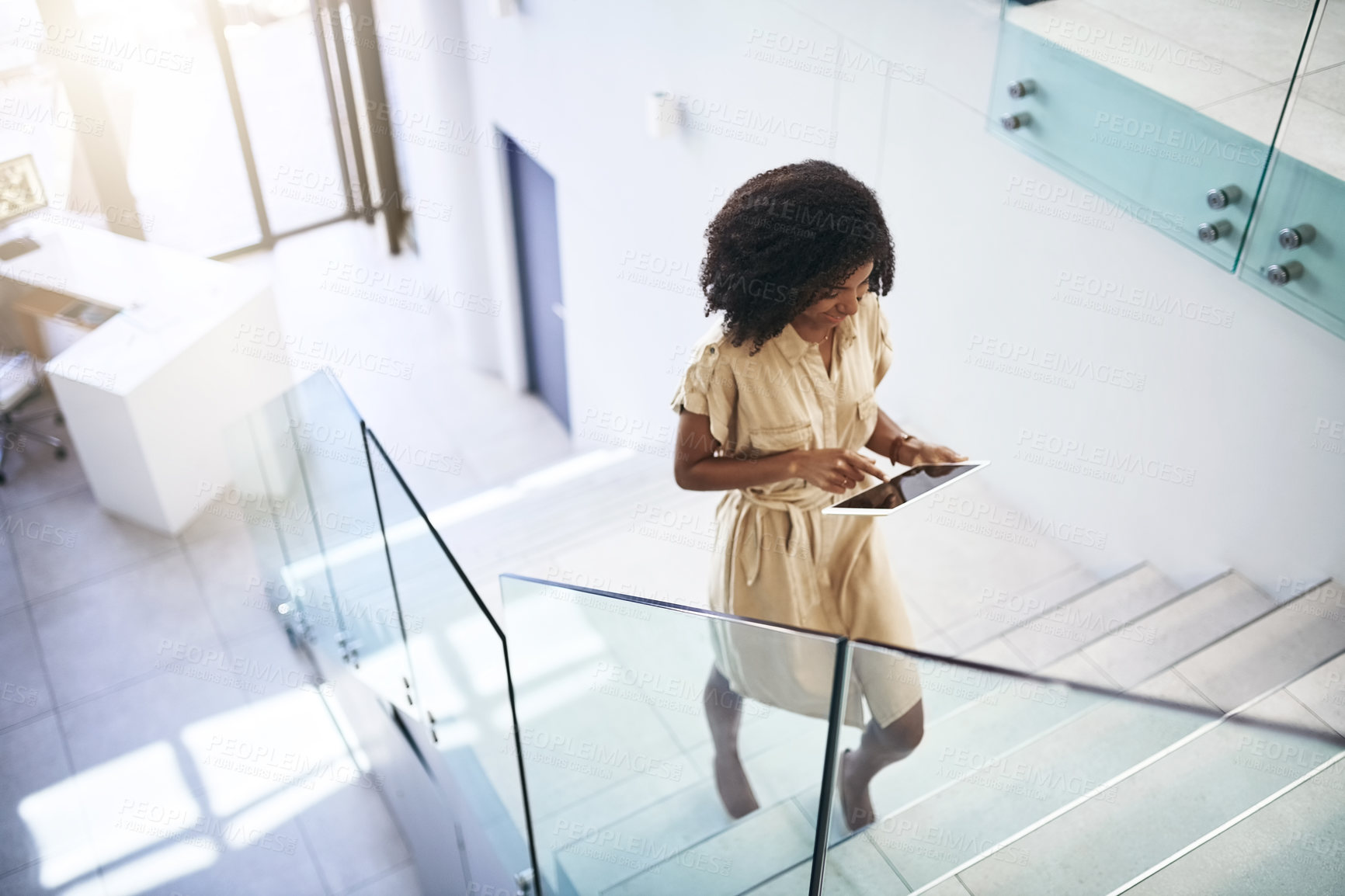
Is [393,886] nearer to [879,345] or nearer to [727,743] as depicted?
[727,743]

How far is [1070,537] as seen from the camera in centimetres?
455

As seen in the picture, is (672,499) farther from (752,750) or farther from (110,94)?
(110,94)

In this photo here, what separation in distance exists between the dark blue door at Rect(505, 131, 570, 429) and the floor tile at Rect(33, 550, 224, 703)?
3.09 metres

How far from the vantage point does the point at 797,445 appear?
8.60ft

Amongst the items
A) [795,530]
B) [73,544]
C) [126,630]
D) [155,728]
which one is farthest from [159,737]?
[795,530]

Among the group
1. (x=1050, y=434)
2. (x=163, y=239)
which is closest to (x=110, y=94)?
(x=163, y=239)

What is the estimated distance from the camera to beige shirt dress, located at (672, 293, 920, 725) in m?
2.34

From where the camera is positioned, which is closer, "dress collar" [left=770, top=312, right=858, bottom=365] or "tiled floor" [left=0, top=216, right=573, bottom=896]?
"dress collar" [left=770, top=312, right=858, bottom=365]

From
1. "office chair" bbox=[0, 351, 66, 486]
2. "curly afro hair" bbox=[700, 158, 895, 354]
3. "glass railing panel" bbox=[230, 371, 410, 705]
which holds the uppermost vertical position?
"curly afro hair" bbox=[700, 158, 895, 354]

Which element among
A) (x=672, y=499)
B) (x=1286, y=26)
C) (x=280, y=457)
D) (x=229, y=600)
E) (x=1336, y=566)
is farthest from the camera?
(x=229, y=600)

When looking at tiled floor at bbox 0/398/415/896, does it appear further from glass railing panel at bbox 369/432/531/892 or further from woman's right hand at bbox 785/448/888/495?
→ woman's right hand at bbox 785/448/888/495

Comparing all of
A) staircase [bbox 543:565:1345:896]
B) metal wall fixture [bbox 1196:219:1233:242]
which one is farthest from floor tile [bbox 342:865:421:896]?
metal wall fixture [bbox 1196:219:1233:242]

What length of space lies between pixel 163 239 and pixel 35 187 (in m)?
1.82

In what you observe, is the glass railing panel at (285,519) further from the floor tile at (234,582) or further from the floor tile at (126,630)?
the floor tile at (126,630)
